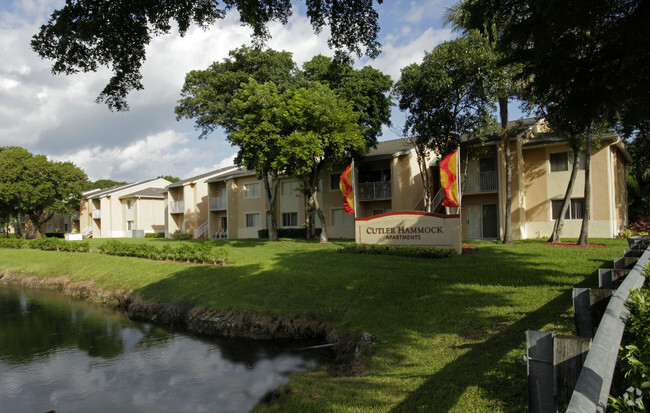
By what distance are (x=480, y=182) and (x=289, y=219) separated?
1546 cm

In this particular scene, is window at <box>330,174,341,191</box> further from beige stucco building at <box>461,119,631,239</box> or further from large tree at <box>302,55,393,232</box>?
beige stucco building at <box>461,119,631,239</box>

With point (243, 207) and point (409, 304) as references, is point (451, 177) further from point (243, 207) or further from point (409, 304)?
point (243, 207)

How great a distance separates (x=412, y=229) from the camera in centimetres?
1845

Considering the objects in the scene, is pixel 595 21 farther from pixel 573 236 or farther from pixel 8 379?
pixel 573 236

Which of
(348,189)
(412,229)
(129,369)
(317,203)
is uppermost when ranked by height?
(348,189)

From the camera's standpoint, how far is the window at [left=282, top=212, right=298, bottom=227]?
115 feet

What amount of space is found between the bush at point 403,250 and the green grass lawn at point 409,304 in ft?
2.03

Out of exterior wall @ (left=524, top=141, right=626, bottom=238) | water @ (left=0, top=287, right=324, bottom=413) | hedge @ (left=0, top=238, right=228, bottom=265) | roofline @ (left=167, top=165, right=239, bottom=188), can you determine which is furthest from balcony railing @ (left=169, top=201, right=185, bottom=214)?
exterior wall @ (left=524, top=141, right=626, bottom=238)

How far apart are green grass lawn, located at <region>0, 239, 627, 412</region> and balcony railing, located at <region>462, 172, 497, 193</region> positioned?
25.3ft

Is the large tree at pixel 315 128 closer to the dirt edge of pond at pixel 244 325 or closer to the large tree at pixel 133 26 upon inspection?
the dirt edge of pond at pixel 244 325

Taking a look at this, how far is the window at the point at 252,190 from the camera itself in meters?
36.9

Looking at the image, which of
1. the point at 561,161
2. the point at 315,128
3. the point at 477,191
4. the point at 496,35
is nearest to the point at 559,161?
the point at 561,161

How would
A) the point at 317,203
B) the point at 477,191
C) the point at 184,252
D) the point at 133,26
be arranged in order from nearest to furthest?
the point at 133,26, the point at 184,252, the point at 477,191, the point at 317,203

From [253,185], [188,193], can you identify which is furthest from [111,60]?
[188,193]
